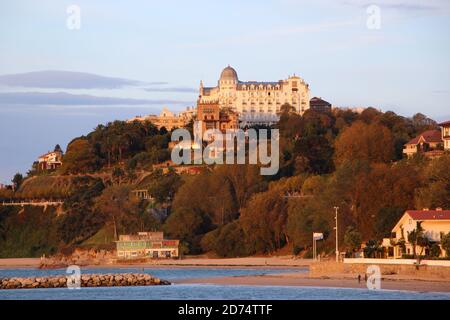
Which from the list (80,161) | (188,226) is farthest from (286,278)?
(80,161)

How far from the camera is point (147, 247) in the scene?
367 ft

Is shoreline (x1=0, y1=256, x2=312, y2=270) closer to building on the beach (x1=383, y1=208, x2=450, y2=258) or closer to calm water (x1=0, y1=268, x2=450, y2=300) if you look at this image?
building on the beach (x1=383, y1=208, x2=450, y2=258)

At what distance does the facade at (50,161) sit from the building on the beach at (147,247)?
51.1m

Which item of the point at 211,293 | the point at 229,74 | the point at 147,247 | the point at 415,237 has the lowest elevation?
the point at 211,293

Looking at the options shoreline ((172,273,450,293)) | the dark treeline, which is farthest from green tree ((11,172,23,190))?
shoreline ((172,273,450,293))

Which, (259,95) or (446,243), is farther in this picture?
(259,95)

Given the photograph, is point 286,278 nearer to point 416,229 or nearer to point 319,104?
point 416,229

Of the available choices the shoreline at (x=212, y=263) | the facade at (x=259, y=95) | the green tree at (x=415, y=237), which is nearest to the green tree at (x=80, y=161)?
the facade at (x=259, y=95)

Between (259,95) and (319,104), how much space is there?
29.2 ft

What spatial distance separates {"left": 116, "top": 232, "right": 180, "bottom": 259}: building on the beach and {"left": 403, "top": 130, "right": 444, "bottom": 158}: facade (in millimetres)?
24665

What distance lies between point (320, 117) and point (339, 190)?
52.2 m

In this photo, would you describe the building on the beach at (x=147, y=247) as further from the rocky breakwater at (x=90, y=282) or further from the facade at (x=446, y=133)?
the rocky breakwater at (x=90, y=282)

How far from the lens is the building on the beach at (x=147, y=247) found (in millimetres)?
111000

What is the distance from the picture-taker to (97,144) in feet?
510
